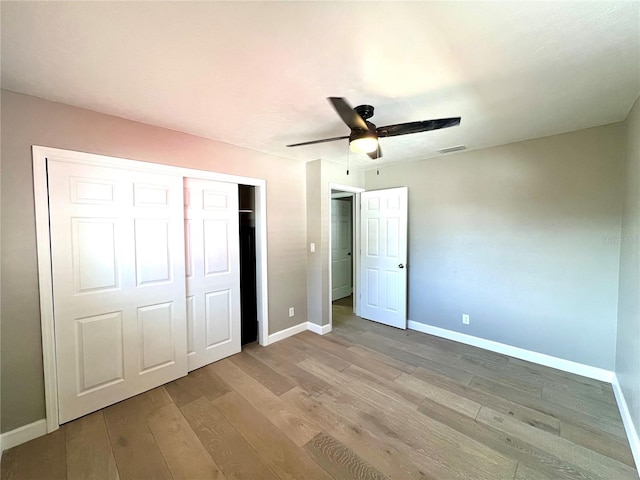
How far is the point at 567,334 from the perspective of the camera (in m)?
2.71

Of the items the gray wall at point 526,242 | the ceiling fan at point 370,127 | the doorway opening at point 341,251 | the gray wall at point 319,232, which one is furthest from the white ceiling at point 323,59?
the doorway opening at point 341,251

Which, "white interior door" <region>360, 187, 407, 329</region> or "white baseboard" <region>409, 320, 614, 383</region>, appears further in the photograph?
"white interior door" <region>360, 187, 407, 329</region>

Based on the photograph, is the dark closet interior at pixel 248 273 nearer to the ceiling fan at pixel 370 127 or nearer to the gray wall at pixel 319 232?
the gray wall at pixel 319 232

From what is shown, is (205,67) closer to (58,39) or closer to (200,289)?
(58,39)

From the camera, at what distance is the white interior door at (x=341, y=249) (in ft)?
17.8

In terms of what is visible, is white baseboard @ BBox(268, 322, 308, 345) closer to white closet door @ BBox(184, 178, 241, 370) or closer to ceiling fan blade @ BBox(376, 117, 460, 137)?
white closet door @ BBox(184, 178, 241, 370)

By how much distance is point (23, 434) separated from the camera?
1825 millimetres

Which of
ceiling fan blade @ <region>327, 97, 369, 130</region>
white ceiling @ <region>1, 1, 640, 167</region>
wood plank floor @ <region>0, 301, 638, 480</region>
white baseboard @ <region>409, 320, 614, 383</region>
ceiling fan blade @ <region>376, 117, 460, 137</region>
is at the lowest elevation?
wood plank floor @ <region>0, 301, 638, 480</region>

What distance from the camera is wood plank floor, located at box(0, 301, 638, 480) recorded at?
163 cm

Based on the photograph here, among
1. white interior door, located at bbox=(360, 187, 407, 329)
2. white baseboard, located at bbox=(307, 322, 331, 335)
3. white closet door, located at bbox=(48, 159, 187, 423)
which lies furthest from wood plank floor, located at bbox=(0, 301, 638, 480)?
white interior door, located at bbox=(360, 187, 407, 329)

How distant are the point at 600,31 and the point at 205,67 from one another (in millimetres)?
2090

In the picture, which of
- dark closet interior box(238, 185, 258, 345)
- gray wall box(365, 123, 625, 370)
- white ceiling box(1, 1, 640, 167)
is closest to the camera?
white ceiling box(1, 1, 640, 167)

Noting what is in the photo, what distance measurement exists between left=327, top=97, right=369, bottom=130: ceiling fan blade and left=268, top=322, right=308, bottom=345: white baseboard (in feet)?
8.98

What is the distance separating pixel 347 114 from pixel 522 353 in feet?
10.8
